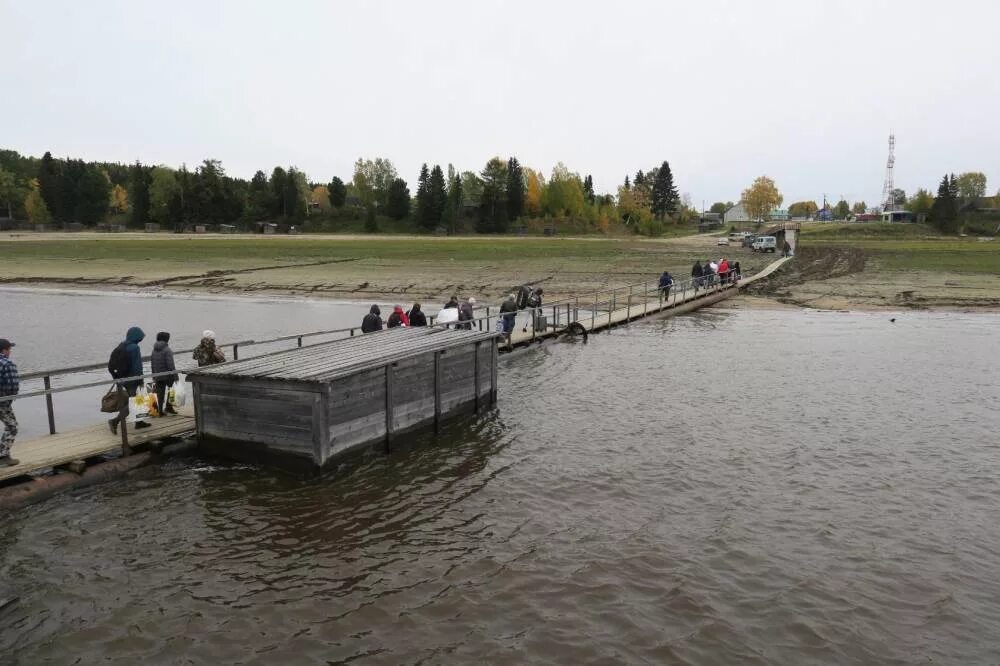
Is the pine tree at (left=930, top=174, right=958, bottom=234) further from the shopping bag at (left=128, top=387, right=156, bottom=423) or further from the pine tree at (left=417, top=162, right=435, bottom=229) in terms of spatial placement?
the shopping bag at (left=128, top=387, right=156, bottom=423)

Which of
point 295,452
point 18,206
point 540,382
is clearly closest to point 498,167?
point 18,206

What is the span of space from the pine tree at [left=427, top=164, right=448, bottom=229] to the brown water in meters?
97.8

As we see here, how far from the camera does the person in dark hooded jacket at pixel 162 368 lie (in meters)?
12.4

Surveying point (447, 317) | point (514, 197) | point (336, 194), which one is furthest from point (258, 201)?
point (447, 317)

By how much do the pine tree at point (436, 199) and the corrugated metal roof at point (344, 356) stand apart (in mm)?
96091

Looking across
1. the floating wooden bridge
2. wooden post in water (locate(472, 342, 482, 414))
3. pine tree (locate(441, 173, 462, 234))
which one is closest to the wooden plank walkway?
the floating wooden bridge

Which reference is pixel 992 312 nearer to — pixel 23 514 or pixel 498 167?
pixel 23 514

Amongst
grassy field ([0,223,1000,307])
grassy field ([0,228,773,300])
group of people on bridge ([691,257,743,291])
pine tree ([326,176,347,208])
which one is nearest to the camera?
group of people on bridge ([691,257,743,291])

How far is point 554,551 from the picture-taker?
9.23 metres

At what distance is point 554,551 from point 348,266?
46.1m

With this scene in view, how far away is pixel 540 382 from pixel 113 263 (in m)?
48.5

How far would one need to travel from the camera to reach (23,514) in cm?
A: 987

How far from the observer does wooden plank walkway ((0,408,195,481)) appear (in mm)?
10477

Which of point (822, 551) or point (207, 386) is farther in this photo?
point (207, 386)
